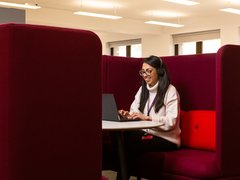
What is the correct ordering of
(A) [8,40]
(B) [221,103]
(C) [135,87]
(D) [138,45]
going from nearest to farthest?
(A) [8,40] → (B) [221,103] → (C) [135,87] → (D) [138,45]

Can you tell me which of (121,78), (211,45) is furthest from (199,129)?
(211,45)

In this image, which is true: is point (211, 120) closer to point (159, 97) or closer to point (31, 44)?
point (159, 97)

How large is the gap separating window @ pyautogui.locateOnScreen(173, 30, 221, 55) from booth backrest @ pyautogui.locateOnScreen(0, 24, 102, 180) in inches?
434

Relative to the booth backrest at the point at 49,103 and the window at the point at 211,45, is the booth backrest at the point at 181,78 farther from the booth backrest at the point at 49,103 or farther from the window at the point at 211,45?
the window at the point at 211,45

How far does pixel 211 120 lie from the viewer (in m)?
3.08

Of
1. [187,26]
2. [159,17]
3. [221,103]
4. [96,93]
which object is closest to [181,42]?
[187,26]

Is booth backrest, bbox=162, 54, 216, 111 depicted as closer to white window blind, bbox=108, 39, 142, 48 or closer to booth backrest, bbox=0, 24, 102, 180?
booth backrest, bbox=0, 24, 102, 180

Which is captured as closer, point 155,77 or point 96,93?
point 96,93

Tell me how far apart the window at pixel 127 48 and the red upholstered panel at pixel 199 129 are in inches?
459

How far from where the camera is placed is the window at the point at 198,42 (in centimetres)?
1263

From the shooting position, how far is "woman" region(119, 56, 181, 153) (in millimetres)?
2984

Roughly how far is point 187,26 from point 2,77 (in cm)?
1175

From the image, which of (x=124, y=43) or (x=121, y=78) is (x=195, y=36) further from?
(x=121, y=78)

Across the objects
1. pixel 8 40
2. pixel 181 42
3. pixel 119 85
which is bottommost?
pixel 119 85
